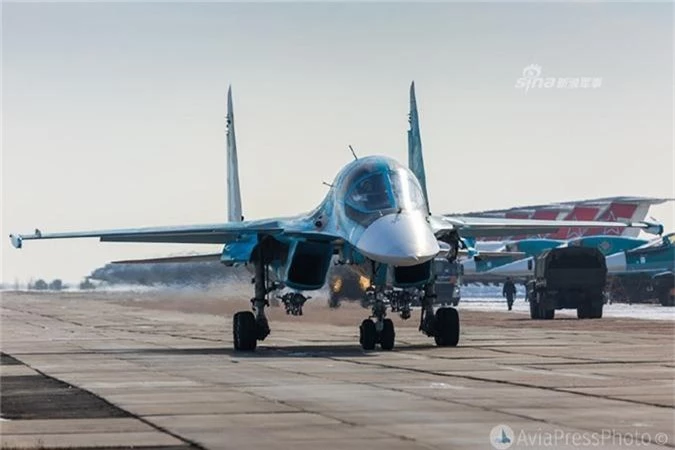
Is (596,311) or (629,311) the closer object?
(596,311)

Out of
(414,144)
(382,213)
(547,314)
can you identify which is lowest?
(547,314)

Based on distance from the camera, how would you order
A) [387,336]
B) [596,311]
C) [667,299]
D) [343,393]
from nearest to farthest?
[343,393], [387,336], [596,311], [667,299]

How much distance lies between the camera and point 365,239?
960 inches

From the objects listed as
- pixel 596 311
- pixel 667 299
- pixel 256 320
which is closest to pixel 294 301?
pixel 256 320

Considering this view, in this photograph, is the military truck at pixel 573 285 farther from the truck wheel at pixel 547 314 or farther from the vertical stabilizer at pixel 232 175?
the vertical stabilizer at pixel 232 175

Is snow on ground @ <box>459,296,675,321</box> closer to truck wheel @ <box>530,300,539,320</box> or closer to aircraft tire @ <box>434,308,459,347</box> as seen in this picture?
truck wheel @ <box>530,300,539,320</box>

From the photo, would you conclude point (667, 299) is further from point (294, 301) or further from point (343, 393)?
point (343, 393)

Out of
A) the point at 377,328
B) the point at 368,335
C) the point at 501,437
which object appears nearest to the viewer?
the point at 501,437

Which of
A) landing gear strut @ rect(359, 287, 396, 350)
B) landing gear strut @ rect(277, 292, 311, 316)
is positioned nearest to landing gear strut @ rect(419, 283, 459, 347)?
landing gear strut @ rect(359, 287, 396, 350)

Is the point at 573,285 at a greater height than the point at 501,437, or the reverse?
the point at 573,285

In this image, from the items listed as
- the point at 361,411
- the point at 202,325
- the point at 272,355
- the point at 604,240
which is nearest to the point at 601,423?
the point at 361,411

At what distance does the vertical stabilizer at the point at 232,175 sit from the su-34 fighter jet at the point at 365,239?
710 cm

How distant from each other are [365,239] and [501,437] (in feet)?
39.9

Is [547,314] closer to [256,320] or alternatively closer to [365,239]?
[256,320]
